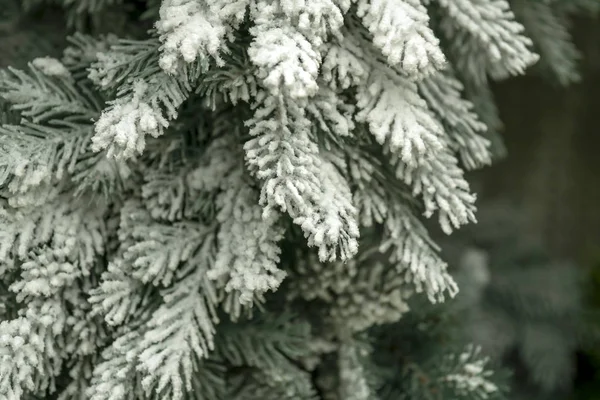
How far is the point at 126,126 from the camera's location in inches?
18.4

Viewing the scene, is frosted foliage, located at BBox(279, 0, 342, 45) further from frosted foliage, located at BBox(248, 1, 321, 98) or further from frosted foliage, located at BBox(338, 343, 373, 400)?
frosted foliage, located at BBox(338, 343, 373, 400)

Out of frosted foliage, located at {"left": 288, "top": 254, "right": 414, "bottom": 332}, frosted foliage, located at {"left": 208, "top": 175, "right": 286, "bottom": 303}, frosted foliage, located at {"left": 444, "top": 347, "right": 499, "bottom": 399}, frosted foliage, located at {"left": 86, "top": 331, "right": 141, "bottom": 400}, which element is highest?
frosted foliage, located at {"left": 208, "top": 175, "right": 286, "bottom": 303}

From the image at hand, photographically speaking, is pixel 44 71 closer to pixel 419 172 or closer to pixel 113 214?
pixel 113 214

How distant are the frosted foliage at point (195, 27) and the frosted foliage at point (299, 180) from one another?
0.06 meters

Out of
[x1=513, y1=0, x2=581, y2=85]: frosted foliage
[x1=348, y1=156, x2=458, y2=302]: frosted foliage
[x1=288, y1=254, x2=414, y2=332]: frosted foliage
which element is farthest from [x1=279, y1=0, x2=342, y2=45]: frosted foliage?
[x1=513, y1=0, x2=581, y2=85]: frosted foliage

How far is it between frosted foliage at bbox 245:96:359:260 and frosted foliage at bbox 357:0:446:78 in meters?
0.08

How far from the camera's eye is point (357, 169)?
1.83 feet

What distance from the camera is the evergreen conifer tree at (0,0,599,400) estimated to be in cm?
49

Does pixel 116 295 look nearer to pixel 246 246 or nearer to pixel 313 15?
pixel 246 246

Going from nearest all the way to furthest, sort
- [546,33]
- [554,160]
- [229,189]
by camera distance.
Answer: [229,189]
[546,33]
[554,160]

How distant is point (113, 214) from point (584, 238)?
46.7 inches

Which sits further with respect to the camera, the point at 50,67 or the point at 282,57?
the point at 50,67

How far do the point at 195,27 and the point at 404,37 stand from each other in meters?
0.15

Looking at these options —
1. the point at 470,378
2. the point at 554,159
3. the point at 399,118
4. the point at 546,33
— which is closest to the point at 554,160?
the point at 554,159
